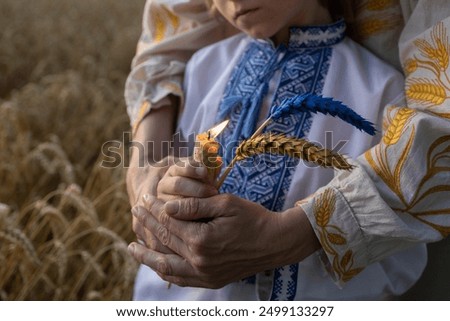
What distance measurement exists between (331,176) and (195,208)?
24cm

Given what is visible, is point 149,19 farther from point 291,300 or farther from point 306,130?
point 291,300

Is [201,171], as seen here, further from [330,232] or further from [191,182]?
[330,232]

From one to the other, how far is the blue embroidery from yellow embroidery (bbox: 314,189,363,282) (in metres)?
0.10

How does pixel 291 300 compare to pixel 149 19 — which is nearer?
pixel 291 300

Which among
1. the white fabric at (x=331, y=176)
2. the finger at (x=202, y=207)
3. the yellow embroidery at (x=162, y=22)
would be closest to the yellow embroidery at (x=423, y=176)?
the white fabric at (x=331, y=176)

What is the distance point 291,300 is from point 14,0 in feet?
9.75

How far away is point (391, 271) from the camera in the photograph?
3.81 feet

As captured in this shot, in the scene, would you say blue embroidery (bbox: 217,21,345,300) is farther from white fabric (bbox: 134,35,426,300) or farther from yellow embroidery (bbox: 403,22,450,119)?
yellow embroidery (bbox: 403,22,450,119)

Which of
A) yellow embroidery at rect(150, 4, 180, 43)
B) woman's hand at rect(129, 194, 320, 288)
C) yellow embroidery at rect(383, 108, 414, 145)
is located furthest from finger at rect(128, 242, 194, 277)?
yellow embroidery at rect(150, 4, 180, 43)

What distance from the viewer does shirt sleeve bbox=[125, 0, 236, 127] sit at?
1.30 m

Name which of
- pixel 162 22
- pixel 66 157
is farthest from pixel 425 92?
pixel 66 157

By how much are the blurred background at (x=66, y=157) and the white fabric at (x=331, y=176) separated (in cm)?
13

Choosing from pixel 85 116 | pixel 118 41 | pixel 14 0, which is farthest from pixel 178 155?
pixel 14 0

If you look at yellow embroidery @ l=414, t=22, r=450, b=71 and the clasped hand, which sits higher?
yellow embroidery @ l=414, t=22, r=450, b=71
